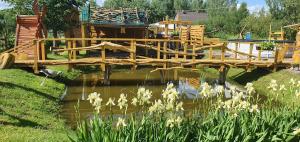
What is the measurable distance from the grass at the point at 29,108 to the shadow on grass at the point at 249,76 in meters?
10.5

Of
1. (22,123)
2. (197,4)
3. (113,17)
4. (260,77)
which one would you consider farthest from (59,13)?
(197,4)

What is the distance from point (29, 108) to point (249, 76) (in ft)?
47.3

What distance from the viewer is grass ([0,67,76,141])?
9.00 meters

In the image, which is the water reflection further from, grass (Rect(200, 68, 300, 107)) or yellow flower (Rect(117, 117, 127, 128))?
yellow flower (Rect(117, 117, 127, 128))

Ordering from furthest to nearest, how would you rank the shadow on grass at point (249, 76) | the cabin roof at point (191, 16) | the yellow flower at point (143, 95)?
the cabin roof at point (191, 16) < the shadow on grass at point (249, 76) < the yellow flower at point (143, 95)

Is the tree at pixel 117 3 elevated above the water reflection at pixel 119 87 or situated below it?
above

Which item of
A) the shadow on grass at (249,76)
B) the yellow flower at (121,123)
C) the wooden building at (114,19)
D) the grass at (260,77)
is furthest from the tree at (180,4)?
the yellow flower at (121,123)

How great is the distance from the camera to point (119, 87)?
21672mm

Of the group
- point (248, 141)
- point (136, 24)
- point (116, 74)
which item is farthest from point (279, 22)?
point (248, 141)

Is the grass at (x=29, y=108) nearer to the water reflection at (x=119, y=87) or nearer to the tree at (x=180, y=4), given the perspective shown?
the water reflection at (x=119, y=87)

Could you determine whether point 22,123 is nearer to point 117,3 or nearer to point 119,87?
point 119,87

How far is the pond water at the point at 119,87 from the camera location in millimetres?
15680

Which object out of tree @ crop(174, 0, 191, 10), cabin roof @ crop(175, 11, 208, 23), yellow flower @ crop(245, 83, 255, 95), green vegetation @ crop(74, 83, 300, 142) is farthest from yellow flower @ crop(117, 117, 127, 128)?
tree @ crop(174, 0, 191, 10)

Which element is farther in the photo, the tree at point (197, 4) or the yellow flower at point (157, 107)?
the tree at point (197, 4)
